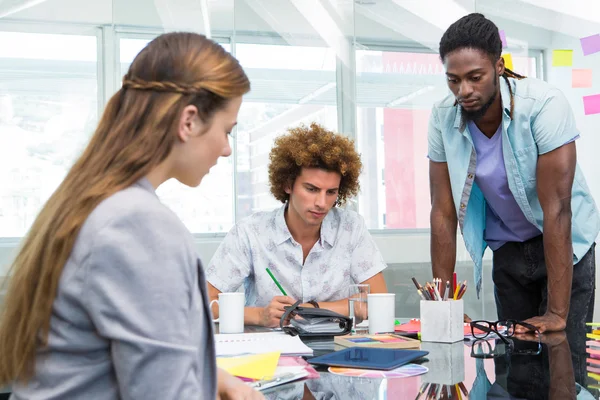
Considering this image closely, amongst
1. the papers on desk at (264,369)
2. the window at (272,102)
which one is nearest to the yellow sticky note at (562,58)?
the window at (272,102)

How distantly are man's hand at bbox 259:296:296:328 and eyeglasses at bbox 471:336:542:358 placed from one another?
0.49m

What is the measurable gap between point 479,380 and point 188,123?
1.98 feet

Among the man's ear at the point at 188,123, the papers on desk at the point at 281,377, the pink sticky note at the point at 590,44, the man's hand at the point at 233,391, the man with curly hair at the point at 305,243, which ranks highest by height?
the pink sticky note at the point at 590,44

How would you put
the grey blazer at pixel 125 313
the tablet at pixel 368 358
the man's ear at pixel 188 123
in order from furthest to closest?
the tablet at pixel 368 358 < the man's ear at pixel 188 123 < the grey blazer at pixel 125 313

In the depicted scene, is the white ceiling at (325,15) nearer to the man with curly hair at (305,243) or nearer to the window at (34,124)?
the window at (34,124)

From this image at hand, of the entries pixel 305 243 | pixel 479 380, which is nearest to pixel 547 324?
pixel 479 380

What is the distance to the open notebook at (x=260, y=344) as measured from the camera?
128cm

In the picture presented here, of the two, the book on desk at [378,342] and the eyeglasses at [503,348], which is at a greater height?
the book on desk at [378,342]

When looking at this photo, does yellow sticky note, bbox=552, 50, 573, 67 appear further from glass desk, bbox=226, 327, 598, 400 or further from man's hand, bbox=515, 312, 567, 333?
glass desk, bbox=226, 327, 598, 400

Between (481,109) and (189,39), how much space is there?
1.18 metres

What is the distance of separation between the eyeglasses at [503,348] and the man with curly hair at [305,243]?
66cm

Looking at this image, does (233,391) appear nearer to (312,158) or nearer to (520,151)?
(520,151)

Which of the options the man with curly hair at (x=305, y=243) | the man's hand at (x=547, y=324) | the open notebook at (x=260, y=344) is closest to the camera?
the open notebook at (x=260, y=344)

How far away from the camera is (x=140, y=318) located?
2.04 feet
